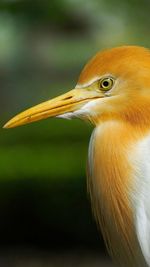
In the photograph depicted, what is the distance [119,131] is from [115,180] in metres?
0.16

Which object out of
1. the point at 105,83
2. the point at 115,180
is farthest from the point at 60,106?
the point at 115,180

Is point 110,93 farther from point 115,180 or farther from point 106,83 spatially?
point 115,180

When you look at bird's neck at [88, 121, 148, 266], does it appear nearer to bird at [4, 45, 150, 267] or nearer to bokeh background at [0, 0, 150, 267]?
bird at [4, 45, 150, 267]

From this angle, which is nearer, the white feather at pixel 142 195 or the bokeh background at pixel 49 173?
the white feather at pixel 142 195

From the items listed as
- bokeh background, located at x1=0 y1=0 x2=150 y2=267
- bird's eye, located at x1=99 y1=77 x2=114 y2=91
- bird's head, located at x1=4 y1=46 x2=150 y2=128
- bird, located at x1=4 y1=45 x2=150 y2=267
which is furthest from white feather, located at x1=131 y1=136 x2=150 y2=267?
bokeh background, located at x1=0 y1=0 x2=150 y2=267

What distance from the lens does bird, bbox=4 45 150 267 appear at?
8.96 ft

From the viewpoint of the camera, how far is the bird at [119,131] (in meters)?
2.73

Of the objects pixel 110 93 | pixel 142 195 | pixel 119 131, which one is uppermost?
pixel 110 93

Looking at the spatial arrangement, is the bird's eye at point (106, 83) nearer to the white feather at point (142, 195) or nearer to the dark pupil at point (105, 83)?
the dark pupil at point (105, 83)

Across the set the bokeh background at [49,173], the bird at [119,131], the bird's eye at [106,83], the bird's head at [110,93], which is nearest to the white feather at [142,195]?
the bird at [119,131]

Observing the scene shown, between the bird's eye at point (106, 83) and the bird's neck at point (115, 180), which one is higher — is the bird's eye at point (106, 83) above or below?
above

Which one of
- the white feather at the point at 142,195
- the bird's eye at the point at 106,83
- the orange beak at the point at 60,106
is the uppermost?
the bird's eye at the point at 106,83

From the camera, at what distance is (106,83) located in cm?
278

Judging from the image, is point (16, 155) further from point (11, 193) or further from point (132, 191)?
point (132, 191)
